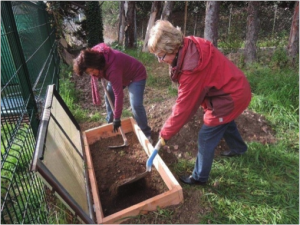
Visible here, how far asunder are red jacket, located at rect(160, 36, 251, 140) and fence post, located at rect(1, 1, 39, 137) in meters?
1.60

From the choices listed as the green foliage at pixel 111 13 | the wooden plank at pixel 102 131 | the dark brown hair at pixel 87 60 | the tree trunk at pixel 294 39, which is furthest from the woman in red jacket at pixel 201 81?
the green foliage at pixel 111 13

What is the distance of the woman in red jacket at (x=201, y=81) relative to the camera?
1.93 m

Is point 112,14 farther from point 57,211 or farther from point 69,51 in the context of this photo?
point 57,211

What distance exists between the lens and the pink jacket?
283 cm

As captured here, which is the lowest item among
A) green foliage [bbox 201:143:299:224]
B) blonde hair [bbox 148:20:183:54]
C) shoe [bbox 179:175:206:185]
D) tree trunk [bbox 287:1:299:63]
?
green foliage [bbox 201:143:299:224]

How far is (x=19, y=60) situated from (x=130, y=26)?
863cm

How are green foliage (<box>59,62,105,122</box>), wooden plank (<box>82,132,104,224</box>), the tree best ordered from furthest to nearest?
the tree → green foliage (<box>59,62,105,122</box>) → wooden plank (<box>82,132,104,224</box>)

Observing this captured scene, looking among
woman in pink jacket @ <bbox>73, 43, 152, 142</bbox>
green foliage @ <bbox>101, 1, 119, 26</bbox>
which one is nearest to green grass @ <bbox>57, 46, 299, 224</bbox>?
woman in pink jacket @ <bbox>73, 43, 152, 142</bbox>

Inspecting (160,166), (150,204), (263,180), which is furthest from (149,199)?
(263,180)

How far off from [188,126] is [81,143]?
1630mm

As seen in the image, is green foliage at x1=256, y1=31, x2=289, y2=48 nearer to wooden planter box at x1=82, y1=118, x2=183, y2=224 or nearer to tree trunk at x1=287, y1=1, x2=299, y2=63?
tree trunk at x1=287, y1=1, x2=299, y2=63

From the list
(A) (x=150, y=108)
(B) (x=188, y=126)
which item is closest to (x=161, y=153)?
(B) (x=188, y=126)

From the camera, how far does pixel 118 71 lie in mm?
2883

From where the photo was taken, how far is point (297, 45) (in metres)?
6.36
